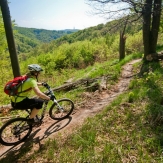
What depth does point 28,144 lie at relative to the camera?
4648mm

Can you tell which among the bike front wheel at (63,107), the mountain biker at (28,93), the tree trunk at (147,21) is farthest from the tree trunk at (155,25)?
the mountain biker at (28,93)

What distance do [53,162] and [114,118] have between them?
2.16m

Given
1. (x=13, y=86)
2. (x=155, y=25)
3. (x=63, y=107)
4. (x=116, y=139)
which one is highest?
(x=155, y=25)

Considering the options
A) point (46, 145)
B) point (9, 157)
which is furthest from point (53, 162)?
point (9, 157)

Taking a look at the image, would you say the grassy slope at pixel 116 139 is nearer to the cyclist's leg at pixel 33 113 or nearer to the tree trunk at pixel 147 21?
the cyclist's leg at pixel 33 113

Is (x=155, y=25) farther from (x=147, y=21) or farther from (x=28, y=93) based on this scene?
(x=28, y=93)

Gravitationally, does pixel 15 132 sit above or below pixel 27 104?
below

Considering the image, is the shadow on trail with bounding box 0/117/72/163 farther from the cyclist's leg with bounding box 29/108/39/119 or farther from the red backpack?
the red backpack

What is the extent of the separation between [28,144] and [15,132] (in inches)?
20.0

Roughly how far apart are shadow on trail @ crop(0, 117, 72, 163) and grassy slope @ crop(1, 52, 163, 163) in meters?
0.04

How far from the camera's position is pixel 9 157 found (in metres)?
4.22

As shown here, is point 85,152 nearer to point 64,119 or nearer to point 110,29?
point 64,119

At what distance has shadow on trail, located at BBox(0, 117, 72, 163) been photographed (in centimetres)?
420

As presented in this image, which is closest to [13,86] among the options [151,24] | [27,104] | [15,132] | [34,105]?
[27,104]
